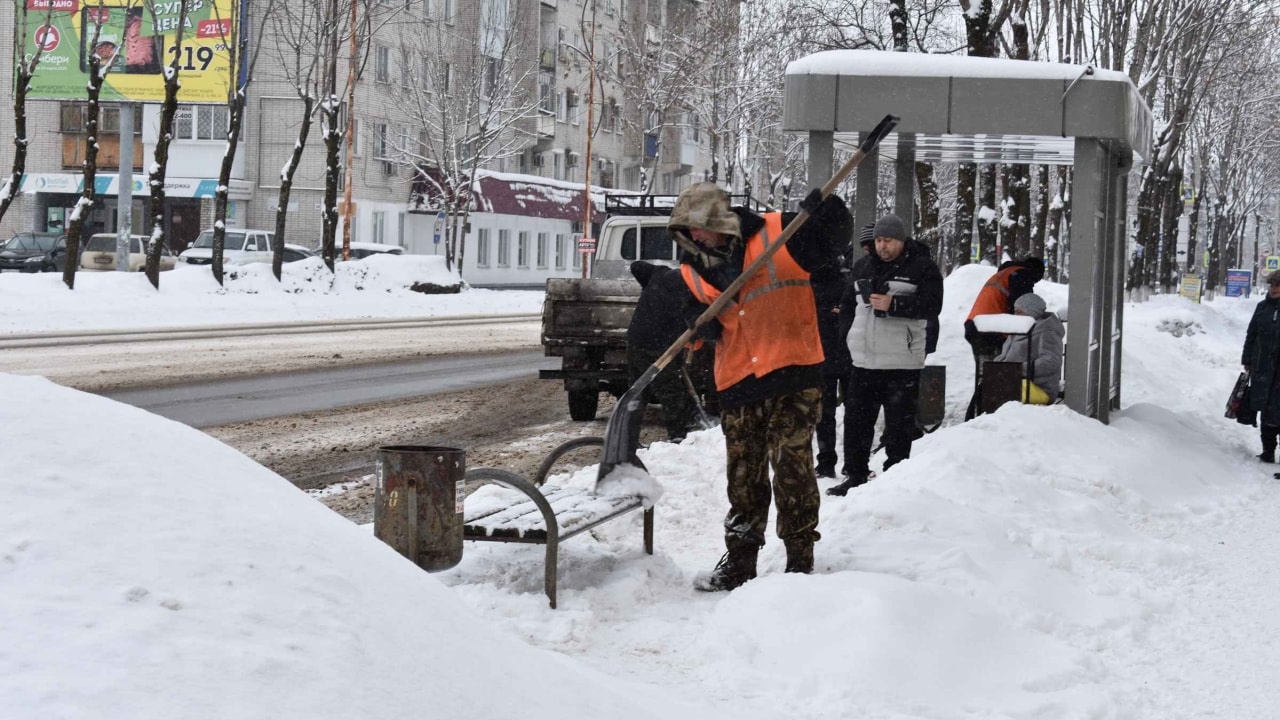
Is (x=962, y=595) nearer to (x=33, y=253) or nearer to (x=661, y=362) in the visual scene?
(x=661, y=362)

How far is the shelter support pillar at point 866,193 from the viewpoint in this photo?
11836 mm

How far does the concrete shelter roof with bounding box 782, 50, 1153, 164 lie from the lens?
34.6 ft

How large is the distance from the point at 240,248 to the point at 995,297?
33.3 m

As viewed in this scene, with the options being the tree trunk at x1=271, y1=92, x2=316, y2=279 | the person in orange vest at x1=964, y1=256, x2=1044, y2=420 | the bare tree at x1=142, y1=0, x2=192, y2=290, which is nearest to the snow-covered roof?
the person in orange vest at x1=964, y1=256, x2=1044, y2=420

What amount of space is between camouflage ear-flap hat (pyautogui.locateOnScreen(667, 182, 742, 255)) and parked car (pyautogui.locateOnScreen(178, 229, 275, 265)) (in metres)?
36.5

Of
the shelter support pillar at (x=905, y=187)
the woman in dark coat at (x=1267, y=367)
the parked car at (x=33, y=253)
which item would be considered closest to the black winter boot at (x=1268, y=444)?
the woman in dark coat at (x=1267, y=367)

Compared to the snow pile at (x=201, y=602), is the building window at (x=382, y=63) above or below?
above

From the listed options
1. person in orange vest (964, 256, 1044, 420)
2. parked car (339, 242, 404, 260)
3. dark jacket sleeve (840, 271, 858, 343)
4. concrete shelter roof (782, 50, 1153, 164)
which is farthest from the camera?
parked car (339, 242, 404, 260)

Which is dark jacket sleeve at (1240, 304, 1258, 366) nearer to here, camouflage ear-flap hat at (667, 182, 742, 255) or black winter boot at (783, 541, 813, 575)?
black winter boot at (783, 541, 813, 575)

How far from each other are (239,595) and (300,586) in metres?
0.18

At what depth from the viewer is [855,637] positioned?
4.99 m

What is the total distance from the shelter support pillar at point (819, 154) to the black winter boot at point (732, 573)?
5285 mm

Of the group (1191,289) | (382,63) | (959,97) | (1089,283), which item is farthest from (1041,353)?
(382,63)

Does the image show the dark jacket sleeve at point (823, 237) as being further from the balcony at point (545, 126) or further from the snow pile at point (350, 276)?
the balcony at point (545, 126)
